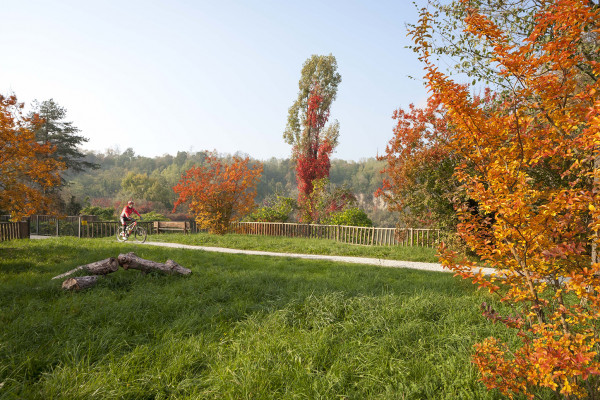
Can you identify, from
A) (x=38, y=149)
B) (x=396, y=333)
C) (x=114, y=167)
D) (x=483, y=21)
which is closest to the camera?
(x=483, y=21)

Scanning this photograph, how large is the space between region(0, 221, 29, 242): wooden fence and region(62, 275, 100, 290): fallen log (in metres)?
10.1

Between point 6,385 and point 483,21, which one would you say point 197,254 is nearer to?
point 6,385

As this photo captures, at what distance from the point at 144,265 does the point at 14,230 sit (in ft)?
33.5

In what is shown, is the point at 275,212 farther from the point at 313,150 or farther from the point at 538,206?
the point at 538,206

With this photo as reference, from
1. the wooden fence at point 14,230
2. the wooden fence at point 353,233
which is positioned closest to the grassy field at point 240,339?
the wooden fence at point 353,233

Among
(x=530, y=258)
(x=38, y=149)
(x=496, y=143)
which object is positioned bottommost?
(x=530, y=258)

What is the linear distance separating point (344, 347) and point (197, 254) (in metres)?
6.96

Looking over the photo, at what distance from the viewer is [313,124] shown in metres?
27.7

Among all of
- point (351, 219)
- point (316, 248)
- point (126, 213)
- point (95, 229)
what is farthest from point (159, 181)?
point (316, 248)

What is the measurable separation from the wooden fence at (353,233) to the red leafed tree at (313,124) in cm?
762

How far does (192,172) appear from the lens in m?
18.4

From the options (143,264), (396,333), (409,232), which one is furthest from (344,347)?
(409,232)

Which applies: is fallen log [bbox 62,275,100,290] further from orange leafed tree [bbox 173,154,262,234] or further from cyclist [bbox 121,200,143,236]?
orange leafed tree [bbox 173,154,262,234]

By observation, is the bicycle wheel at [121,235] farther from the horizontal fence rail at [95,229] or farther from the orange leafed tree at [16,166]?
the orange leafed tree at [16,166]
